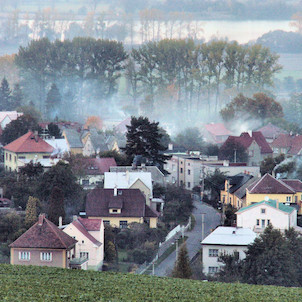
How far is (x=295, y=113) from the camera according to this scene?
243 feet

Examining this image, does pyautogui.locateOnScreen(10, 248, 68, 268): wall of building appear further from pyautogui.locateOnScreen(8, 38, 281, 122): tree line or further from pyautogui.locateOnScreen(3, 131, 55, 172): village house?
pyautogui.locateOnScreen(8, 38, 281, 122): tree line

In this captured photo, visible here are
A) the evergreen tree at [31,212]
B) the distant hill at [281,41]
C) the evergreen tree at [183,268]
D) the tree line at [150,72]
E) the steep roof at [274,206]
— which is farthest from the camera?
the distant hill at [281,41]

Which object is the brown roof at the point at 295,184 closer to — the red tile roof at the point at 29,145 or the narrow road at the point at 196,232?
the narrow road at the point at 196,232

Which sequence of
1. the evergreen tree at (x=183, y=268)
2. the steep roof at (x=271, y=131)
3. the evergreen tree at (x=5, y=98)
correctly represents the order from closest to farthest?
the evergreen tree at (x=183, y=268)
the steep roof at (x=271, y=131)
the evergreen tree at (x=5, y=98)

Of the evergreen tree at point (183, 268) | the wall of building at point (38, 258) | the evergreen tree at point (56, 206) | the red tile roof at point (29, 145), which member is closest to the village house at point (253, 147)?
the red tile roof at point (29, 145)

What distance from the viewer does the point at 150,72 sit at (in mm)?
75938

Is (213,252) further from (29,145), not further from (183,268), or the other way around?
(29,145)

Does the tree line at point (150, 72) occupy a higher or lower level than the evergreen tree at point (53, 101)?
higher

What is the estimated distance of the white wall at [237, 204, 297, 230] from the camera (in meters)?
32.5

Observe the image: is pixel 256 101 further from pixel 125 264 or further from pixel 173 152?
pixel 125 264

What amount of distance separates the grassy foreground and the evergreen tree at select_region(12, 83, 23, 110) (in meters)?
50.1

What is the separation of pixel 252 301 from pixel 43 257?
9.89m

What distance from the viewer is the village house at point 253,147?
51.6m

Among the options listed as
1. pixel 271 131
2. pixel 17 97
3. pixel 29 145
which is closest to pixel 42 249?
pixel 29 145
